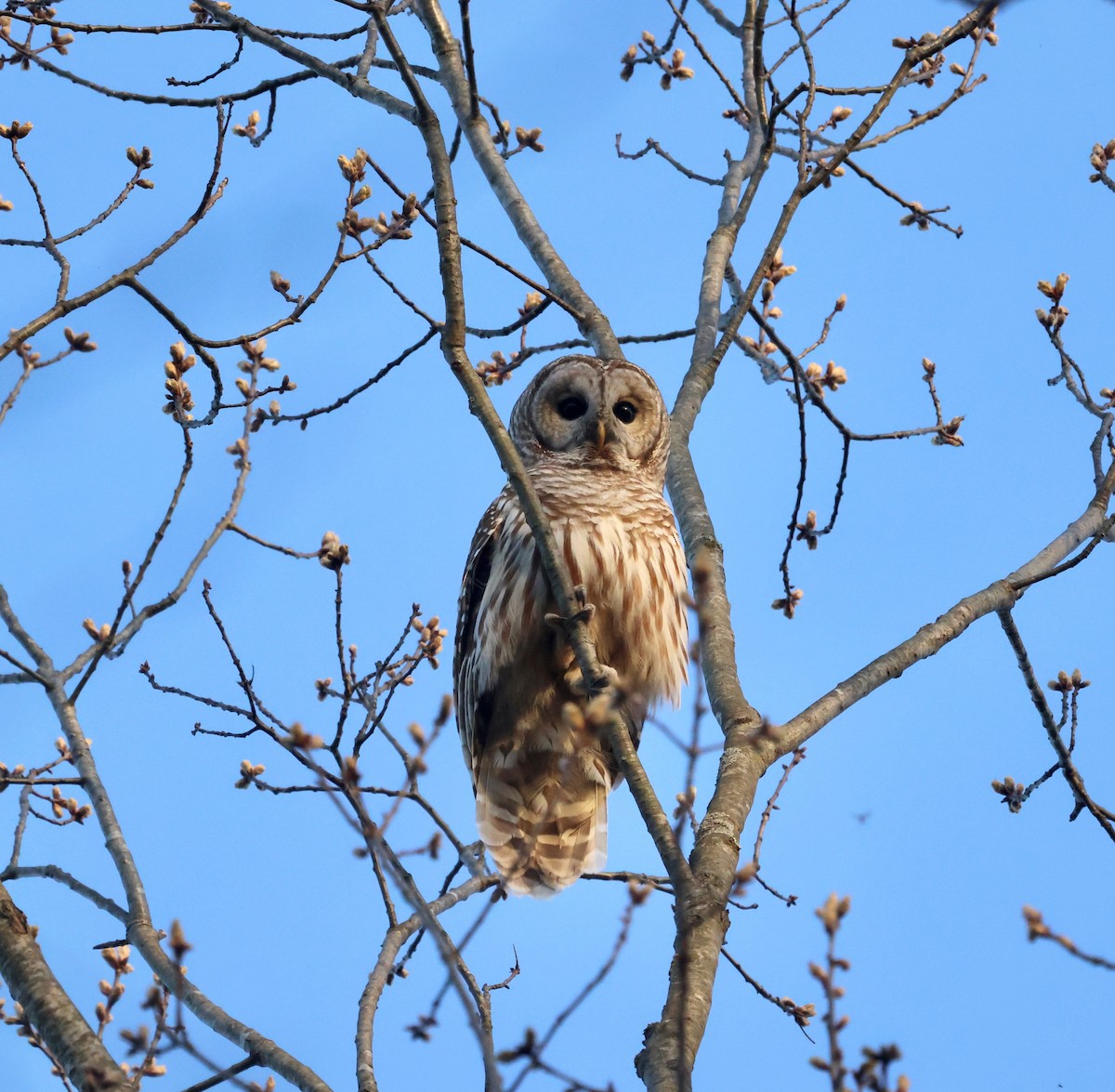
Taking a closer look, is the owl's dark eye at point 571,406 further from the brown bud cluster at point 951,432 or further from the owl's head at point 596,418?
the brown bud cluster at point 951,432

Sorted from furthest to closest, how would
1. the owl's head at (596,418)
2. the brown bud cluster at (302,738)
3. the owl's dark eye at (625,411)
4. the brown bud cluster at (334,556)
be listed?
the owl's dark eye at (625,411)
the owl's head at (596,418)
the brown bud cluster at (334,556)
the brown bud cluster at (302,738)

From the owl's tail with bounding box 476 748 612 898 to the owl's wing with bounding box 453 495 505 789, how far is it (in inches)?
4.1

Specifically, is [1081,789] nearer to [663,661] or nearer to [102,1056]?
[663,661]

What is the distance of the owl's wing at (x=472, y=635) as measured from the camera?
476cm

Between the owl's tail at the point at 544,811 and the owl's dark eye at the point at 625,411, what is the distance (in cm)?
133

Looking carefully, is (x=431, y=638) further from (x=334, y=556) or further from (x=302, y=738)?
(x=302, y=738)

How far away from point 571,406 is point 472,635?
104cm

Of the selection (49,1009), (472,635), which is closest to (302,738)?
(49,1009)

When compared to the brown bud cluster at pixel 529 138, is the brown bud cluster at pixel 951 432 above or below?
below

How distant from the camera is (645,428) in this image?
524 centimetres

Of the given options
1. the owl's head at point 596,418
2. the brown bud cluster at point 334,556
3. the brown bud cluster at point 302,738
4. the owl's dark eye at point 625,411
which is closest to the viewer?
the brown bud cluster at point 302,738

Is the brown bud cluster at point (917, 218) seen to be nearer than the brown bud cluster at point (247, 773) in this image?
No

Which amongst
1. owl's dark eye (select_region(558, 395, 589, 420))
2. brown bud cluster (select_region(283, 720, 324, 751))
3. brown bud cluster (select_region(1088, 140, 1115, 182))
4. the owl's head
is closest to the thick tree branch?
brown bud cluster (select_region(283, 720, 324, 751))

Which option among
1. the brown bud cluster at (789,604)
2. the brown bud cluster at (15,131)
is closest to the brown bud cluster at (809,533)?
the brown bud cluster at (789,604)
